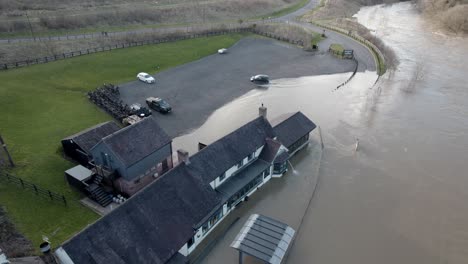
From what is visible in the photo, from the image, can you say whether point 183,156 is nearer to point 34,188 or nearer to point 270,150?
point 270,150

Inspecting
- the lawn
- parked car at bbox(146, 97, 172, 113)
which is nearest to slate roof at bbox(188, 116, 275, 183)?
the lawn

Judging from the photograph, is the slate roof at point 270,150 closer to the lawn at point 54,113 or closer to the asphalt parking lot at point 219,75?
the asphalt parking lot at point 219,75

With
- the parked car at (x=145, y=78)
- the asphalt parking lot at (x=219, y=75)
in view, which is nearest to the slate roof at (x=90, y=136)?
the asphalt parking lot at (x=219, y=75)

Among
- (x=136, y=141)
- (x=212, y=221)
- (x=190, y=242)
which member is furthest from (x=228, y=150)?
(x=190, y=242)

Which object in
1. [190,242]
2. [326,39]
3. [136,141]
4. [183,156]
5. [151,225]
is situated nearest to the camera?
[151,225]

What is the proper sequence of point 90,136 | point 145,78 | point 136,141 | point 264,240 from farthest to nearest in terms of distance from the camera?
1. point 145,78
2. point 90,136
3. point 136,141
4. point 264,240

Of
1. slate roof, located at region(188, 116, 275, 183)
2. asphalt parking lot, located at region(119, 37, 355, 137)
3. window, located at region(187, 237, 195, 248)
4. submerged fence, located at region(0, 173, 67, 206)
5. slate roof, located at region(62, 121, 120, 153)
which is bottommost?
window, located at region(187, 237, 195, 248)

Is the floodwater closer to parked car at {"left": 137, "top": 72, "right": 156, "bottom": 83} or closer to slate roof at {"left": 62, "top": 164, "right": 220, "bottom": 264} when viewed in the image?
slate roof at {"left": 62, "top": 164, "right": 220, "bottom": 264}
